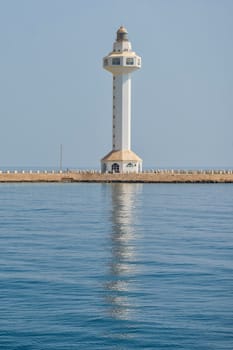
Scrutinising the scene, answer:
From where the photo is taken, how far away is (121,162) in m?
114

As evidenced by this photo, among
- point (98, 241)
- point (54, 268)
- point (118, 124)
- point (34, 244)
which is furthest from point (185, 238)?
point (118, 124)

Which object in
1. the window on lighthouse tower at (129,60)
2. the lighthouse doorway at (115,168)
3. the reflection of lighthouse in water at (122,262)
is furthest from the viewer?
the window on lighthouse tower at (129,60)

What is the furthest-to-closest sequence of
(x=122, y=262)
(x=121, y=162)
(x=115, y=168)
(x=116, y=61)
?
(x=115, y=168), (x=116, y=61), (x=121, y=162), (x=122, y=262)

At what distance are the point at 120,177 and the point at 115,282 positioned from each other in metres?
83.2

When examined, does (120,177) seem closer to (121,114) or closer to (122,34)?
(121,114)

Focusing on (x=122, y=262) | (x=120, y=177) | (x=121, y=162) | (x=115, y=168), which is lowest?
(x=122, y=262)

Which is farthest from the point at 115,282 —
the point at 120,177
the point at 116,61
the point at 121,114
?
the point at 116,61

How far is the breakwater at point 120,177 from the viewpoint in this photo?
4550 inches

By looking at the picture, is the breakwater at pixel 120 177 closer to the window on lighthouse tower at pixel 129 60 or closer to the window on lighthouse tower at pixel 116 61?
the window on lighthouse tower at pixel 116 61

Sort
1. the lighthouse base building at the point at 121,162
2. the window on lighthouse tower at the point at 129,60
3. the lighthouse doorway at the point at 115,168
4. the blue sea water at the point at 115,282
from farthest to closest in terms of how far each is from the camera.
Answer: the window on lighthouse tower at the point at 129,60
the lighthouse doorway at the point at 115,168
the lighthouse base building at the point at 121,162
the blue sea water at the point at 115,282

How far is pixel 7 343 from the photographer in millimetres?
22094

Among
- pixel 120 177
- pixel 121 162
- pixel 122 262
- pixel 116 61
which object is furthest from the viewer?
pixel 116 61

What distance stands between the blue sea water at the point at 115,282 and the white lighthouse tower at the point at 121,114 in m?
52.3

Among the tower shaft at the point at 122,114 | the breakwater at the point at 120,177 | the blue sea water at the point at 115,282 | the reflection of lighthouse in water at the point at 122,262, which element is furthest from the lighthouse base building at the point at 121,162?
the blue sea water at the point at 115,282
